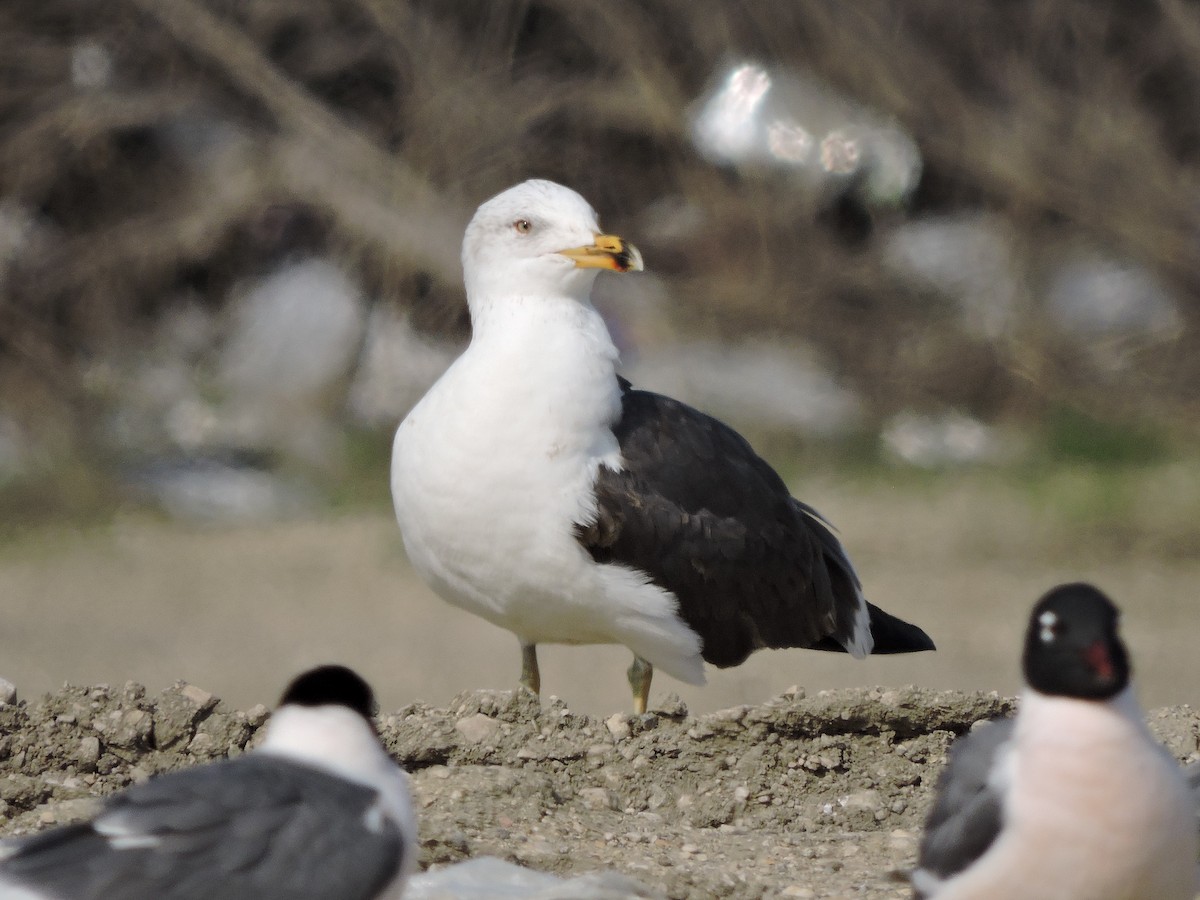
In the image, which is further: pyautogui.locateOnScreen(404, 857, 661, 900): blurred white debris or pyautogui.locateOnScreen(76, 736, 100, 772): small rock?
pyautogui.locateOnScreen(76, 736, 100, 772): small rock

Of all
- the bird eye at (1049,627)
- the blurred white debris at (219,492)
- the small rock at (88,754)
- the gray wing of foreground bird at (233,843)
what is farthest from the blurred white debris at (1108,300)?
the gray wing of foreground bird at (233,843)

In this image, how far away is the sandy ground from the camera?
25.5ft

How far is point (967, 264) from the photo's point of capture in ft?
32.6

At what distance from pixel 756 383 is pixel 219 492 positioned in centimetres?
274

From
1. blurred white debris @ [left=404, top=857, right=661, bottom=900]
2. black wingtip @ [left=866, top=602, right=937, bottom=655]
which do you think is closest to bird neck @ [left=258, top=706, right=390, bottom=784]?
blurred white debris @ [left=404, top=857, right=661, bottom=900]

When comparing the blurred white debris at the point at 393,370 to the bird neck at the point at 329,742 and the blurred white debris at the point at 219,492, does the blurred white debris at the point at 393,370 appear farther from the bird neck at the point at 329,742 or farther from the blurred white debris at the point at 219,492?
the bird neck at the point at 329,742

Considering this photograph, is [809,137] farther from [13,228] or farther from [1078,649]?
[1078,649]

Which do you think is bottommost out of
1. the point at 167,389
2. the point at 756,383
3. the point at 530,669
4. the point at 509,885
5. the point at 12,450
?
Answer: the point at 509,885

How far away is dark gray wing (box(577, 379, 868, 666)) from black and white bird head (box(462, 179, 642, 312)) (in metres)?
0.29

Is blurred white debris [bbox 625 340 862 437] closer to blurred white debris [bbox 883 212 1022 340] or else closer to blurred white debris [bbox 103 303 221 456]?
blurred white debris [bbox 883 212 1022 340]

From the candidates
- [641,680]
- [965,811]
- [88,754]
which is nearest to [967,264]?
[641,680]

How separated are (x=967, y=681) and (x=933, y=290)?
9.67 feet

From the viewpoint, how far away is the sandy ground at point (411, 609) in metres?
7.77

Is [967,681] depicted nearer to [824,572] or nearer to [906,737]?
[824,572]
